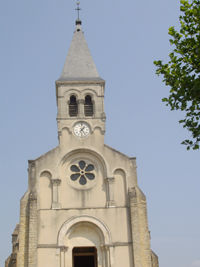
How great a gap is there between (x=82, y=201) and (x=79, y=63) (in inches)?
437

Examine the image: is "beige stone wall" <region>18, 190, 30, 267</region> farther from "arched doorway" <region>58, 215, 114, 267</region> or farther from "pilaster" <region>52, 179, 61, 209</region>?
"arched doorway" <region>58, 215, 114, 267</region>

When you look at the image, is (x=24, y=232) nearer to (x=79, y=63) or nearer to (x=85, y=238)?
(x=85, y=238)

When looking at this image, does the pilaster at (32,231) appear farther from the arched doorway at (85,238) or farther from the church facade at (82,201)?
the arched doorway at (85,238)

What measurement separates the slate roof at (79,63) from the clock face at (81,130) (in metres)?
3.66

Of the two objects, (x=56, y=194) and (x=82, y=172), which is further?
(x=82, y=172)

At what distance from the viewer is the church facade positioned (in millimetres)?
23469

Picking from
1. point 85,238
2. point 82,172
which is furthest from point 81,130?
point 85,238

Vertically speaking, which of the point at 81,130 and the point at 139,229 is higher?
the point at 81,130

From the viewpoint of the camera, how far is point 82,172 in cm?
2581

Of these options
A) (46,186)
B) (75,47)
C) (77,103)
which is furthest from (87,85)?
(46,186)

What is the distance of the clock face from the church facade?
0.22 feet

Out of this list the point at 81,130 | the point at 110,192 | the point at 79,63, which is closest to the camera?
the point at 110,192

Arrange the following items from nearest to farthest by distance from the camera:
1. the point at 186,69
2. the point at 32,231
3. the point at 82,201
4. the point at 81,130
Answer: the point at 186,69
the point at 32,231
the point at 82,201
the point at 81,130

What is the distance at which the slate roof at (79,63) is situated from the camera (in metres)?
29.0
